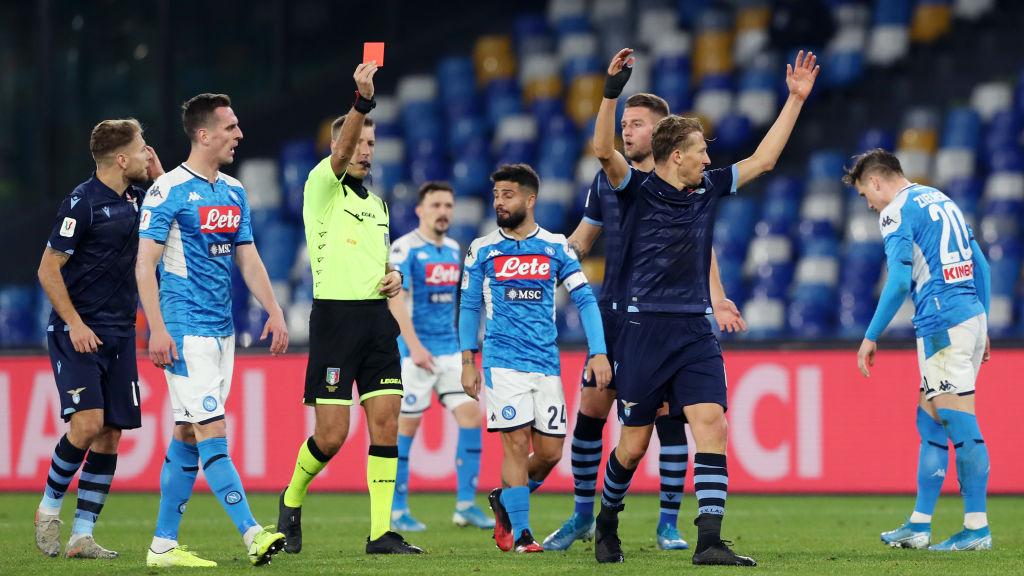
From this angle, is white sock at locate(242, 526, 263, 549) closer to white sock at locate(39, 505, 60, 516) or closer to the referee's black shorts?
the referee's black shorts

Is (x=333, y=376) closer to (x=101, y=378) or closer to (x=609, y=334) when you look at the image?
(x=101, y=378)

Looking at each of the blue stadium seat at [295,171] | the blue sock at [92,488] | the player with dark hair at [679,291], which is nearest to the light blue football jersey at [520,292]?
the player with dark hair at [679,291]

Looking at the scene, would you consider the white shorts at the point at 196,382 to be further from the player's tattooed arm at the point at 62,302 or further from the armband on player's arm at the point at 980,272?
the armband on player's arm at the point at 980,272

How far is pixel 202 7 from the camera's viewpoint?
19.2m

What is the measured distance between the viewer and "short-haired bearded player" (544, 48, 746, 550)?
8.22 m

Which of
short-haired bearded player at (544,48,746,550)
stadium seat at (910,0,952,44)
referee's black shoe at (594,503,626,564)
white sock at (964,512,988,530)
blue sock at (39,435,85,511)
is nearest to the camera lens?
referee's black shoe at (594,503,626,564)

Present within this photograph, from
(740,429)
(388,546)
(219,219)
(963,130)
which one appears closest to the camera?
(219,219)

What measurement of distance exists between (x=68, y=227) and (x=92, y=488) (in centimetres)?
142

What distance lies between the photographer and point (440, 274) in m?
10.3

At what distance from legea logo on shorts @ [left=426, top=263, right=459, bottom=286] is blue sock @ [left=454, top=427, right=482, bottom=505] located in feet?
3.38

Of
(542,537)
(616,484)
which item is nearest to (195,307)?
(616,484)

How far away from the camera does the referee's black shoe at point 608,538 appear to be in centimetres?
746

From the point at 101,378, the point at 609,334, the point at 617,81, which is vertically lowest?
the point at 101,378

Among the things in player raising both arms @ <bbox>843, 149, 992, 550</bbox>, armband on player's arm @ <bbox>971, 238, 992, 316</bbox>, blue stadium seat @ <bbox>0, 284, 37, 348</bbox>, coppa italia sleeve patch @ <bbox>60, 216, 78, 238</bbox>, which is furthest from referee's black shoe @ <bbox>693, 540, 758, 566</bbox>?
blue stadium seat @ <bbox>0, 284, 37, 348</bbox>
